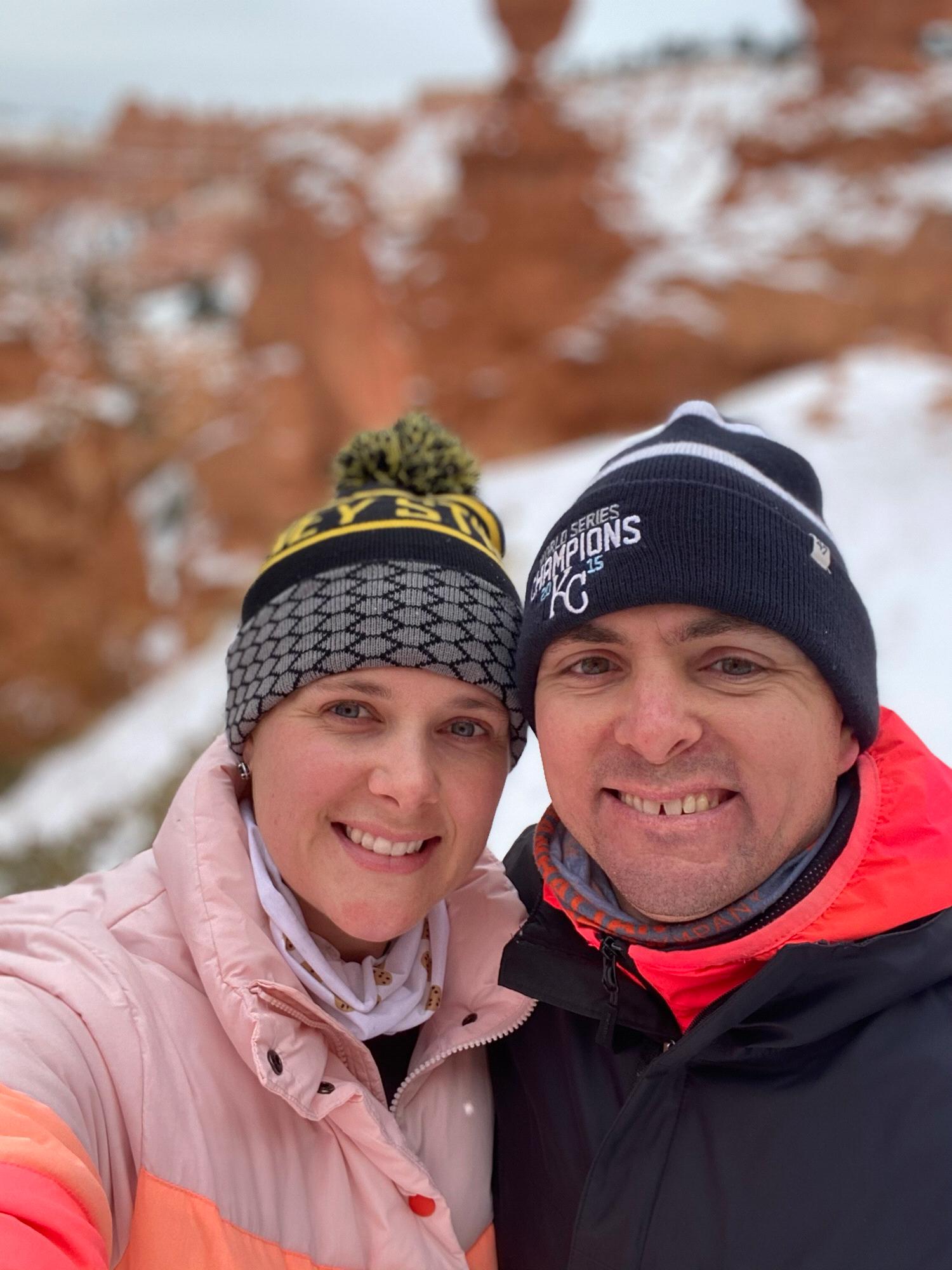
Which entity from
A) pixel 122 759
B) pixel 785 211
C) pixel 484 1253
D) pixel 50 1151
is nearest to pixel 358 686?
pixel 50 1151

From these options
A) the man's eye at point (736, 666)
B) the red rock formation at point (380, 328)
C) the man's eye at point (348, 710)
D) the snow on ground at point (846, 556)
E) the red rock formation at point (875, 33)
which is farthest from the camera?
the red rock formation at point (875, 33)

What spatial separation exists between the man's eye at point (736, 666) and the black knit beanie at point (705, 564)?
Answer: 6 cm

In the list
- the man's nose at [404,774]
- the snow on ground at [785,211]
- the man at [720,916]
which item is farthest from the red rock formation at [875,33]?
the man's nose at [404,774]

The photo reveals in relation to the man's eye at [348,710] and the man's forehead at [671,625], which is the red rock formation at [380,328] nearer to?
the man's eye at [348,710]

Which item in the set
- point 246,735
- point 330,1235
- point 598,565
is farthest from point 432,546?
point 330,1235

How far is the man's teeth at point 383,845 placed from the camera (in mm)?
1444

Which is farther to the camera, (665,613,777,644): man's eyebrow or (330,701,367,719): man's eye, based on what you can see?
(330,701,367,719): man's eye

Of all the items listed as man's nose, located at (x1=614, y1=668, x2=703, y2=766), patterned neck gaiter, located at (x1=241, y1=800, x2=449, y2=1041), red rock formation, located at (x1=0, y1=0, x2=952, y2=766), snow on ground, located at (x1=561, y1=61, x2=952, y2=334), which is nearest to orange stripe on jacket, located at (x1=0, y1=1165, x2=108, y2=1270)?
patterned neck gaiter, located at (x1=241, y1=800, x2=449, y2=1041)

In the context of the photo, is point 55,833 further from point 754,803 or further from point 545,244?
point 545,244

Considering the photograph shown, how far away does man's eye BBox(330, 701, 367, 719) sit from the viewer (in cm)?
150

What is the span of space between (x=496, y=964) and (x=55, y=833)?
224 inches

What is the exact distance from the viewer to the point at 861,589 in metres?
5.89

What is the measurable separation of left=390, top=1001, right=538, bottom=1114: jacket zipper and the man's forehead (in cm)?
59

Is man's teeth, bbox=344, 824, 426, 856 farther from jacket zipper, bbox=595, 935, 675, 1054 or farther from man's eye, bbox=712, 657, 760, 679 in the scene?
man's eye, bbox=712, 657, 760, 679
